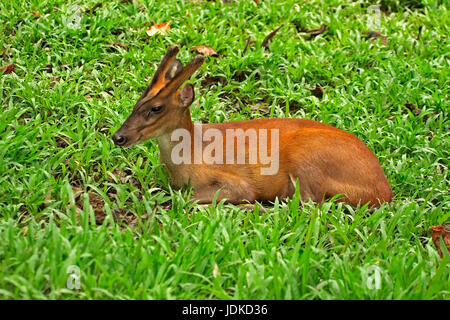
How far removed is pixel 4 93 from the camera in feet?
18.7

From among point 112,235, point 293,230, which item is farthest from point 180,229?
point 293,230

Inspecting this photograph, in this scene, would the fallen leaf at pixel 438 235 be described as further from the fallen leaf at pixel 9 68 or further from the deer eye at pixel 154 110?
the fallen leaf at pixel 9 68

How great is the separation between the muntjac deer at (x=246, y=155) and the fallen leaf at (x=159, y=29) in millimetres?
2269

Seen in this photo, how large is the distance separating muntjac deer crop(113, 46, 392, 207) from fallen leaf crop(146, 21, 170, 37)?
2269 millimetres

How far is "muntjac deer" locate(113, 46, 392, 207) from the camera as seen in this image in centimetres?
459

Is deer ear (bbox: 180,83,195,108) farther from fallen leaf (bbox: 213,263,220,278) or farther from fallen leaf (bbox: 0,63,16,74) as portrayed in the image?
fallen leaf (bbox: 0,63,16,74)

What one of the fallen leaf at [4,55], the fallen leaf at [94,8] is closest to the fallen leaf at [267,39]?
the fallen leaf at [94,8]

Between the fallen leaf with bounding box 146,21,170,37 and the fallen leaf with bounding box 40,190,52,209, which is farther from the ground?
the fallen leaf with bounding box 146,21,170,37

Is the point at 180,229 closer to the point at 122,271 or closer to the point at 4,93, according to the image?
the point at 122,271

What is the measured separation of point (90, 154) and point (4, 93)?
1.20 m

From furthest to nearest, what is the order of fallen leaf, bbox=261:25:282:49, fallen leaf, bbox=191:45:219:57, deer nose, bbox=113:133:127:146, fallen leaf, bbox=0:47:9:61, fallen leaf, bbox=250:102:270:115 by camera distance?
fallen leaf, bbox=261:25:282:49 < fallen leaf, bbox=191:45:219:57 < fallen leaf, bbox=0:47:9:61 < fallen leaf, bbox=250:102:270:115 < deer nose, bbox=113:133:127:146

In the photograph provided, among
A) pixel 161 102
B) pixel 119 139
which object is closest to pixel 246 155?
pixel 161 102

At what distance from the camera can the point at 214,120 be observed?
578 centimetres

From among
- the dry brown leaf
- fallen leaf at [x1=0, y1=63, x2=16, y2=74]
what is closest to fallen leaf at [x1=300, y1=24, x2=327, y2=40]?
the dry brown leaf
